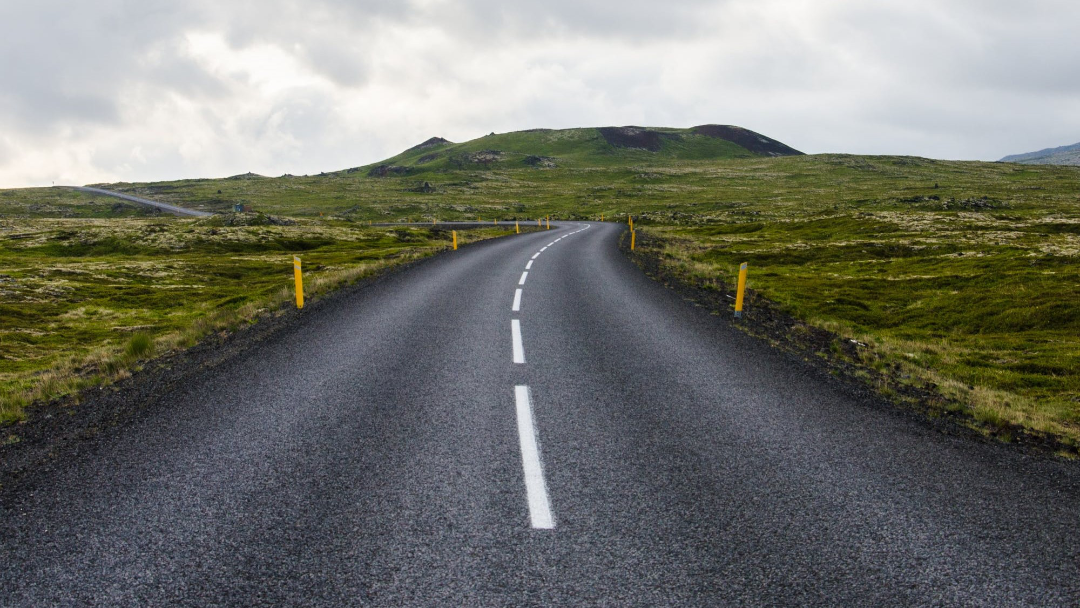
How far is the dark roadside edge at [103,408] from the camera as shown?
5.23m

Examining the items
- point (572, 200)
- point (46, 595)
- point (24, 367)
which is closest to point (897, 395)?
point (46, 595)

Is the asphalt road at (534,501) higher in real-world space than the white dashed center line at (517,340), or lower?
lower

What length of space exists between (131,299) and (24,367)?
43.2 ft

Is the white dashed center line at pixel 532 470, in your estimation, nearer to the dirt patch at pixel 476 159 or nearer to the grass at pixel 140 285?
the grass at pixel 140 285

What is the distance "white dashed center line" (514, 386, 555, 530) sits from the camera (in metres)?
4.20

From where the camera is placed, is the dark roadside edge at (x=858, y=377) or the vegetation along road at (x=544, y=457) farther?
the dark roadside edge at (x=858, y=377)

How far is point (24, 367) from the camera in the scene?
1445 cm

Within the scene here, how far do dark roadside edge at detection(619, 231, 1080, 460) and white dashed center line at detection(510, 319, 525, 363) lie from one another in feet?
15.2

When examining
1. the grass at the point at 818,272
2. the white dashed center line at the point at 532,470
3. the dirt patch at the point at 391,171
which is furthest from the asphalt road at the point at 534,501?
the dirt patch at the point at 391,171

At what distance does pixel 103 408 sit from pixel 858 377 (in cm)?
1055

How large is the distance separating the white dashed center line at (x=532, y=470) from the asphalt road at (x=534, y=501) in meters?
0.02

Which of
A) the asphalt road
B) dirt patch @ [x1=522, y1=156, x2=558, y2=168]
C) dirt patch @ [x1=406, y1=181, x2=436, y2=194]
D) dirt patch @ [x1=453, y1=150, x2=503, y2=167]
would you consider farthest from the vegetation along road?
dirt patch @ [x1=453, y1=150, x2=503, y2=167]

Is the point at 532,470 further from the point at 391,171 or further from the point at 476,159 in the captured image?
the point at 476,159

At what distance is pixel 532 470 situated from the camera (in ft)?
16.3
